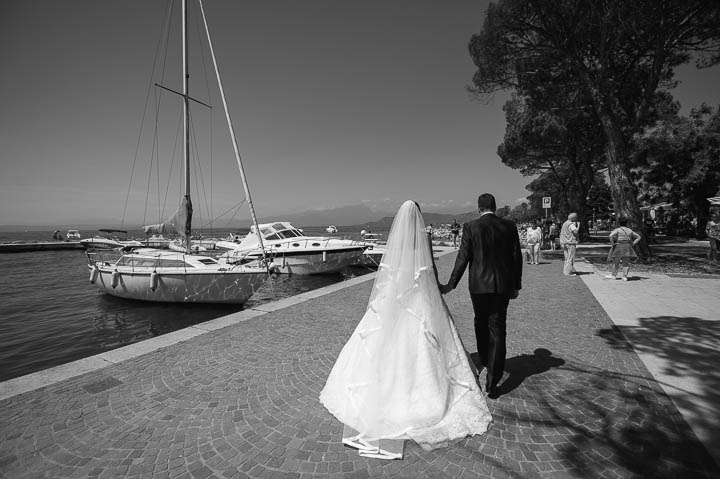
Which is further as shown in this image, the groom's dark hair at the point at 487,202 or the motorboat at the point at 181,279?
the motorboat at the point at 181,279

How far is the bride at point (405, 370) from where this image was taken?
2.57 meters

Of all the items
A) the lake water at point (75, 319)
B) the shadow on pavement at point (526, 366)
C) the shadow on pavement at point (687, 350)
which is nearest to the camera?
the shadow on pavement at point (687, 350)

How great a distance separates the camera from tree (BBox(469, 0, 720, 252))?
38.2ft

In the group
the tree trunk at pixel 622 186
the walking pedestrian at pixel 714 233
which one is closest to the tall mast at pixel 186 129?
the tree trunk at pixel 622 186

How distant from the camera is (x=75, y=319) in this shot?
9422 millimetres

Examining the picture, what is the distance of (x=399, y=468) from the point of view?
7.45 feet

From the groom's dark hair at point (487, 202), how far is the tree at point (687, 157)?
2515 centimetres

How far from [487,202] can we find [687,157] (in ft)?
99.9

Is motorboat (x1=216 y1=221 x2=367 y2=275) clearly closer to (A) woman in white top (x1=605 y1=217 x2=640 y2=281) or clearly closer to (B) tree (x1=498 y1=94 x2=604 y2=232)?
(A) woman in white top (x1=605 y1=217 x2=640 y2=281)

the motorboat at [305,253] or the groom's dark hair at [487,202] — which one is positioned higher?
the groom's dark hair at [487,202]

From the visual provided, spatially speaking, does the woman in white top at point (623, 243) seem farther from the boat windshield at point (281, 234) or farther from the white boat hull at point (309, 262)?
the boat windshield at point (281, 234)

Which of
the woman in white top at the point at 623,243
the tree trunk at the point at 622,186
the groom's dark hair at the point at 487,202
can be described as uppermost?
the tree trunk at the point at 622,186

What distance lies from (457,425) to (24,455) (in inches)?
149

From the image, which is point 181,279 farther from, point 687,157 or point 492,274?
point 687,157
